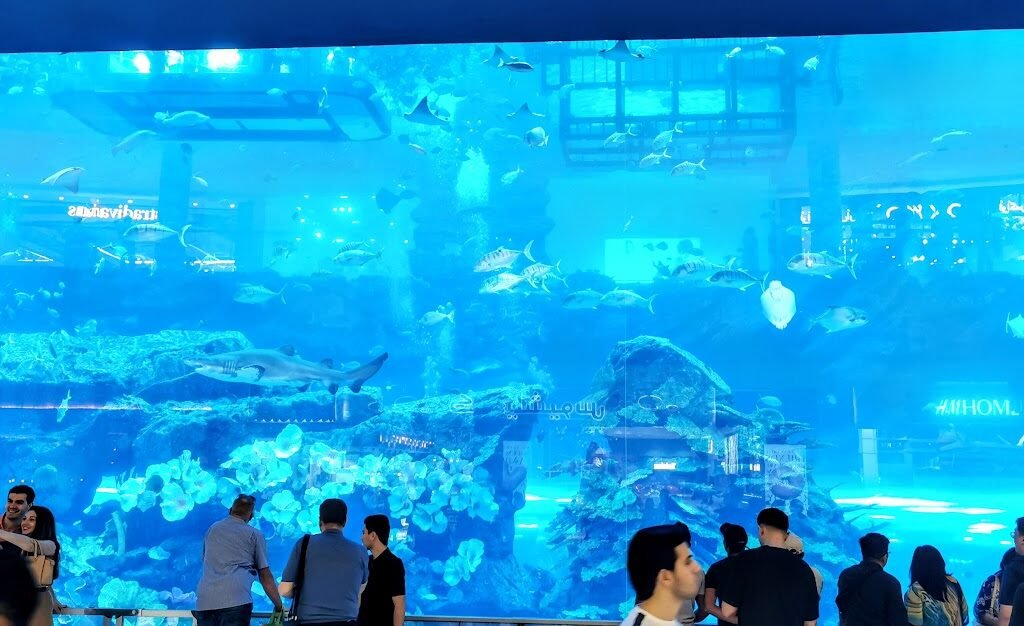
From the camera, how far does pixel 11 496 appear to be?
374 centimetres

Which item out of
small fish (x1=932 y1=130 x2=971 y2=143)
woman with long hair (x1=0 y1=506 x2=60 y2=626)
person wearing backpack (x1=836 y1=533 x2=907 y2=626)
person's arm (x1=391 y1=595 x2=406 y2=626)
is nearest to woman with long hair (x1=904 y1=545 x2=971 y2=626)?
person wearing backpack (x1=836 y1=533 x2=907 y2=626)

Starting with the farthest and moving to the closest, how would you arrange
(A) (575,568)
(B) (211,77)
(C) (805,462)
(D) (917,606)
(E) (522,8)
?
(B) (211,77), (A) (575,568), (C) (805,462), (E) (522,8), (D) (917,606)

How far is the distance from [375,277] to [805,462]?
401 inches

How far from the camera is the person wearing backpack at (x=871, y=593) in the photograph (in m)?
3.06

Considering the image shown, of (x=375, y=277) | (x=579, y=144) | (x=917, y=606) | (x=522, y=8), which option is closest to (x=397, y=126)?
(x=375, y=277)

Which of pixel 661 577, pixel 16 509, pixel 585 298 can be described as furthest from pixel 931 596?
pixel 585 298

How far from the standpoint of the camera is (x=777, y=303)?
14898 mm

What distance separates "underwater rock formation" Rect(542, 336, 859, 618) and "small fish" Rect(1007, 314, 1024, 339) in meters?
6.21

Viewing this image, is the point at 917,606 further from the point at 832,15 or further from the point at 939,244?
the point at 939,244

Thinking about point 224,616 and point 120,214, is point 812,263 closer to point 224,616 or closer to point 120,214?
point 224,616

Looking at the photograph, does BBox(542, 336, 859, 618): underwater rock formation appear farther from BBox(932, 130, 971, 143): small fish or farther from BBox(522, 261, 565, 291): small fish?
BBox(932, 130, 971, 143): small fish

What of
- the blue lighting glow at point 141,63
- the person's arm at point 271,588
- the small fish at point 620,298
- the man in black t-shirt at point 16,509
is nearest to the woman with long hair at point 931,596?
the person's arm at point 271,588

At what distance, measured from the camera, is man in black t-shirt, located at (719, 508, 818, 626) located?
2656 mm

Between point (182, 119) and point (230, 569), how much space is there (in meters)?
15.5
